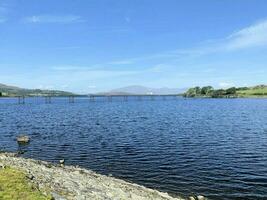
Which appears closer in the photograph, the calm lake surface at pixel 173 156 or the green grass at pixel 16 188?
the green grass at pixel 16 188

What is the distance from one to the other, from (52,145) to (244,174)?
3918 centimetres

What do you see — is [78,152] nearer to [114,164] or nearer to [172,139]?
[114,164]

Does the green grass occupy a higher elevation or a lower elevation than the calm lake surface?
higher

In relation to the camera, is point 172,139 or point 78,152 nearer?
point 78,152

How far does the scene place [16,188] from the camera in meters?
22.8

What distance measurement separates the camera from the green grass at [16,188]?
21.3 meters

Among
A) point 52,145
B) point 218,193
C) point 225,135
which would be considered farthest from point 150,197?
point 225,135

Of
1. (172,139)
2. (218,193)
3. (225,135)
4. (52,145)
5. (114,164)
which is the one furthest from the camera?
(225,135)

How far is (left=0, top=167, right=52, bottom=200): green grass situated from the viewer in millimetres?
21328

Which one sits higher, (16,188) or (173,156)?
(16,188)

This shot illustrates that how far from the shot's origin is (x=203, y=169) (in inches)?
1905

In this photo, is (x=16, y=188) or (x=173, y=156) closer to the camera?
(x=16, y=188)

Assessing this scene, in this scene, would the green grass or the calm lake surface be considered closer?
the green grass

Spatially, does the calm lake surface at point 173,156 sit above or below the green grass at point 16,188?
below
